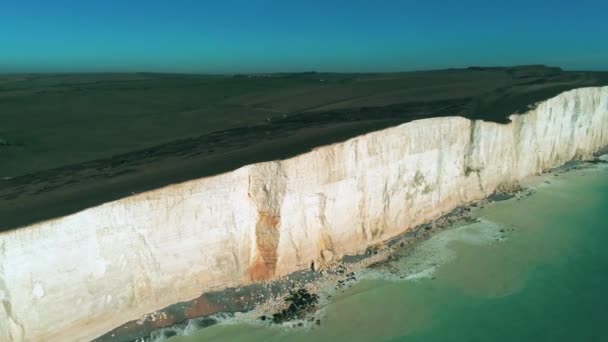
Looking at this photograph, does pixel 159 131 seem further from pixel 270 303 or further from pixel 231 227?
pixel 270 303

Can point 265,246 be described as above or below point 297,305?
above

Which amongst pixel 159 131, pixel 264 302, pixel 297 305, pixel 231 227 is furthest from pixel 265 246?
pixel 159 131

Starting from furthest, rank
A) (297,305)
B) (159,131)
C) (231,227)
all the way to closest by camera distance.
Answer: (159,131), (231,227), (297,305)

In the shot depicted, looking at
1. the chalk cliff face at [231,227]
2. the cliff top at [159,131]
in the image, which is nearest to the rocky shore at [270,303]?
the chalk cliff face at [231,227]

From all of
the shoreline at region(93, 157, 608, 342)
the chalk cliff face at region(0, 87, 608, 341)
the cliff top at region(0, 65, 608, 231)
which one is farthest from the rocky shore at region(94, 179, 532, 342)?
the cliff top at region(0, 65, 608, 231)

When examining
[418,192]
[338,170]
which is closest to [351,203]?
[338,170]

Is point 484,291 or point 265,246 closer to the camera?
point 484,291
